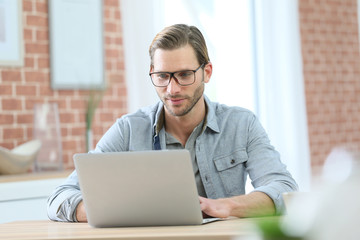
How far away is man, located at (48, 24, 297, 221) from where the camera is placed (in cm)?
224

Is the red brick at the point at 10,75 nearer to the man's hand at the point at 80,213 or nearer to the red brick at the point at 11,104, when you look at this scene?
the red brick at the point at 11,104

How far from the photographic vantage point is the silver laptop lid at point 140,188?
147 centimetres

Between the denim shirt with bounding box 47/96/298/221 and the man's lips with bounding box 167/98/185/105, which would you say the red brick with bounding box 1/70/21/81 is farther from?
the man's lips with bounding box 167/98/185/105

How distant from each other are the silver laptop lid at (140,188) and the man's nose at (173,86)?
727mm

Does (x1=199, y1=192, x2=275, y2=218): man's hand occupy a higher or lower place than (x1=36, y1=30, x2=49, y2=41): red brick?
lower

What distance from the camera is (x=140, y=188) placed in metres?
1.51

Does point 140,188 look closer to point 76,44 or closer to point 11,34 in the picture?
point 11,34

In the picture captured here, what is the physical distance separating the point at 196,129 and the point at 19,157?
128 centimetres

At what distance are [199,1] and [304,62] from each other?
134 cm

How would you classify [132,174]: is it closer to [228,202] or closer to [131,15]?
[228,202]

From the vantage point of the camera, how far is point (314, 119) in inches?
211

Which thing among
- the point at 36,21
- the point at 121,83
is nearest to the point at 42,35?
the point at 36,21

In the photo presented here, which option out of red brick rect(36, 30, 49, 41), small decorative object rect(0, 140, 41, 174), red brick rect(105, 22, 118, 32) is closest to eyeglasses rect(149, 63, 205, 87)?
small decorative object rect(0, 140, 41, 174)

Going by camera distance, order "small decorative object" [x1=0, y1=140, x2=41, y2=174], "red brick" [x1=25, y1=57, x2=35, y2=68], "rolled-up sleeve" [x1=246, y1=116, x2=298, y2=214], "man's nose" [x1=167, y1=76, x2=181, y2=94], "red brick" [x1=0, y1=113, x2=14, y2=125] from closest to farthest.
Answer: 1. "rolled-up sleeve" [x1=246, y1=116, x2=298, y2=214]
2. "man's nose" [x1=167, y1=76, x2=181, y2=94]
3. "small decorative object" [x1=0, y1=140, x2=41, y2=174]
4. "red brick" [x1=0, y1=113, x2=14, y2=125]
5. "red brick" [x1=25, y1=57, x2=35, y2=68]
